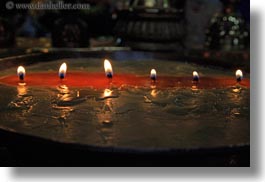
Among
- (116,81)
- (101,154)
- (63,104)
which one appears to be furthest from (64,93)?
(101,154)

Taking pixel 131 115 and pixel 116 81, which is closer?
pixel 131 115

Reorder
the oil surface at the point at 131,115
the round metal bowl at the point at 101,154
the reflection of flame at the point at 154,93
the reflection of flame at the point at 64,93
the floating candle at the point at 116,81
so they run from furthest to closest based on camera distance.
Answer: the floating candle at the point at 116,81
the reflection of flame at the point at 154,93
the reflection of flame at the point at 64,93
the oil surface at the point at 131,115
the round metal bowl at the point at 101,154

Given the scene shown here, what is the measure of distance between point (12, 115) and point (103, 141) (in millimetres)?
501

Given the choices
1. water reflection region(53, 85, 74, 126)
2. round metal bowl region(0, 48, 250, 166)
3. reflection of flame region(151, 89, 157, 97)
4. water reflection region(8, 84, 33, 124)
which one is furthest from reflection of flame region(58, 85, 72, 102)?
round metal bowl region(0, 48, 250, 166)

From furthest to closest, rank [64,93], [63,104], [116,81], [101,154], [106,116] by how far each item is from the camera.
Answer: [116,81], [64,93], [63,104], [106,116], [101,154]

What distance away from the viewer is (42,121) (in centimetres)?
167

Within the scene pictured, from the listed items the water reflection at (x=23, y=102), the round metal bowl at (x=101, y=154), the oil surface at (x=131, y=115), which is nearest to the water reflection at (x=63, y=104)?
the oil surface at (x=131, y=115)

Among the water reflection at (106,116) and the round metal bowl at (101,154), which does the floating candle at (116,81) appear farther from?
the round metal bowl at (101,154)

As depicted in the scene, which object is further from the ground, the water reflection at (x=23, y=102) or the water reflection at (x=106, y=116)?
the water reflection at (x=23, y=102)

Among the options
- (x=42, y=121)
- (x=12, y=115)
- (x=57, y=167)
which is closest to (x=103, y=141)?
(x=57, y=167)

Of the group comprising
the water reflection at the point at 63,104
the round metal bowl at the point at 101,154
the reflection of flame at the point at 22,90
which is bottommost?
the round metal bowl at the point at 101,154

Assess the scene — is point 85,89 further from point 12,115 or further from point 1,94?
point 12,115

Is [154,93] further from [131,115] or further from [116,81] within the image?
[131,115]

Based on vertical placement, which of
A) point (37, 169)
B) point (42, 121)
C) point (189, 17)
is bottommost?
point (37, 169)
